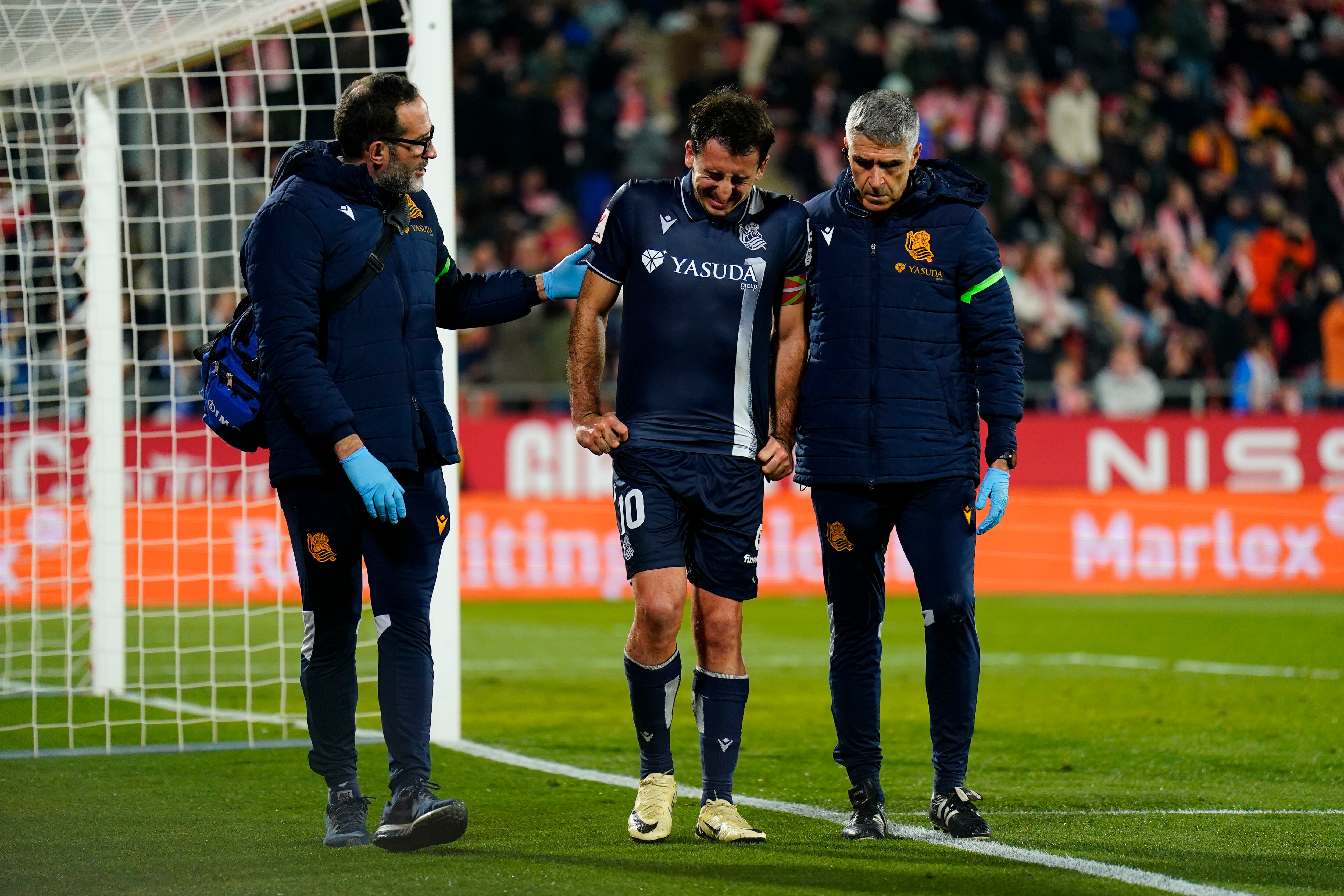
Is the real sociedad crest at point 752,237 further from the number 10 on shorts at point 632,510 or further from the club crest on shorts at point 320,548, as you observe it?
the club crest on shorts at point 320,548

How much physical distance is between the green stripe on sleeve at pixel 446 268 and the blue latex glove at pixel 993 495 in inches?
23.7

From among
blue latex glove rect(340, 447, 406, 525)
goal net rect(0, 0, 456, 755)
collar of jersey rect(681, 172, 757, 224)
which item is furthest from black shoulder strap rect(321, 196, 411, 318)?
goal net rect(0, 0, 456, 755)

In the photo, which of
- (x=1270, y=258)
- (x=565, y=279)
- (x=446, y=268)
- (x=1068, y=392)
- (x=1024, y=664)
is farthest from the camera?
(x=1270, y=258)

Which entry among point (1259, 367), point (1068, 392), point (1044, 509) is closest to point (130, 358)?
point (1044, 509)

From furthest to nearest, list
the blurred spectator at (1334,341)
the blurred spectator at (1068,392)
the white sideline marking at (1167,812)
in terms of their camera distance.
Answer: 1. the blurred spectator at (1334,341)
2. the blurred spectator at (1068,392)
3. the white sideline marking at (1167,812)

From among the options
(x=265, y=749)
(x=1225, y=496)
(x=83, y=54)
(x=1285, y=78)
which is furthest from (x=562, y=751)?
(x=1285, y=78)

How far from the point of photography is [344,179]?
5.00 metres

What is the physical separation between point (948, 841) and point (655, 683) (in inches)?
37.4

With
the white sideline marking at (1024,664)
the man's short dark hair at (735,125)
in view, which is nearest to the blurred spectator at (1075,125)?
the white sideline marking at (1024,664)

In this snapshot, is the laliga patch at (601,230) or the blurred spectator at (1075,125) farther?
the blurred spectator at (1075,125)

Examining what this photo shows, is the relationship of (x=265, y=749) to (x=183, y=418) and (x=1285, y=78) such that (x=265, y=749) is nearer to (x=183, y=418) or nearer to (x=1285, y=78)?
(x=183, y=418)

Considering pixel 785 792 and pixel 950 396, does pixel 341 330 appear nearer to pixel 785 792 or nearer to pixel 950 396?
pixel 950 396

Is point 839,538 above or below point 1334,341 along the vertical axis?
below

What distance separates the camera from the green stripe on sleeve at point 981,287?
5.23 metres
